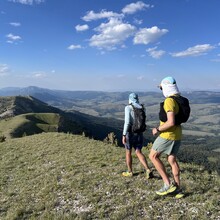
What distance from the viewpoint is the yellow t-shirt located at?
9.68m

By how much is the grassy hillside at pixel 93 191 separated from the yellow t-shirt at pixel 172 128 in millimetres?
2356

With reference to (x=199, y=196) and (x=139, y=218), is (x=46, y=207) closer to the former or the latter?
(x=139, y=218)

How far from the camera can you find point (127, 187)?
12500 mm

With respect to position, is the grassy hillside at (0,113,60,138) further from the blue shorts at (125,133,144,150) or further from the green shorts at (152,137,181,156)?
the green shorts at (152,137,181,156)

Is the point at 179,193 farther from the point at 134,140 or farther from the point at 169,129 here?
the point at 134,140

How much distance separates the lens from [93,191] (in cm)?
1255

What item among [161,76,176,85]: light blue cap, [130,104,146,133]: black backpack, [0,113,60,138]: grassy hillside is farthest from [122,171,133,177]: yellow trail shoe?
[0,113,60,138]: grassy hillside

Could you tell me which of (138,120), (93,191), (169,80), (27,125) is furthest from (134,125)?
(27,125)

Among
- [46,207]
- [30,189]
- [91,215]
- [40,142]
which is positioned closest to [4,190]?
[30,189]

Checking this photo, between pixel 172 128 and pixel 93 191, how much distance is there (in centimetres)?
469

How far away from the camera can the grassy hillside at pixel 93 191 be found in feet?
33.3

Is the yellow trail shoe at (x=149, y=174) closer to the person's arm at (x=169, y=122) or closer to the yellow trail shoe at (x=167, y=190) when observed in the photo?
the yellow trail shoe at (x=167, y=190)

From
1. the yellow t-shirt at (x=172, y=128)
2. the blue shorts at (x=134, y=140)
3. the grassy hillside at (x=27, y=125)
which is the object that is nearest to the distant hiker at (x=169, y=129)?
the yellow t-shirt at (x=172, y=128)

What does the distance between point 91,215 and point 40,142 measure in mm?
17342
